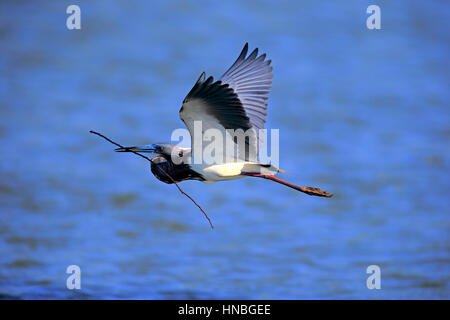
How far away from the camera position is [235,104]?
276 inches

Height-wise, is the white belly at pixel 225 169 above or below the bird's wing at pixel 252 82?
below

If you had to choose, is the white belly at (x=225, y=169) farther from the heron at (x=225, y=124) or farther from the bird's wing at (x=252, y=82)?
the bird's wing at (x=252, y=82)

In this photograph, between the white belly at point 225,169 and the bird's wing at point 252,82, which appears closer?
the white belly at point 225,169

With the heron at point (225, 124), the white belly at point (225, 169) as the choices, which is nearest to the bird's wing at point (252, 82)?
the heron at point (225, 124)

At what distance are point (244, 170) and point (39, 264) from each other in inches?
242

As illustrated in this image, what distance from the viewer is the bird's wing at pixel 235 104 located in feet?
22.7

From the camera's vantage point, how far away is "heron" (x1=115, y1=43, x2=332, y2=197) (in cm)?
696

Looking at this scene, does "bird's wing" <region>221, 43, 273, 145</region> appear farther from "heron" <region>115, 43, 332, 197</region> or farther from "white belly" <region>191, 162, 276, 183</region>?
"white belly" <region>191, 162, 276, 183</region>

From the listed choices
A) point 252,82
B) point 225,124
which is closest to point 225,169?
point 225,124

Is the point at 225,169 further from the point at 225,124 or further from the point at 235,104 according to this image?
the point at 235,104

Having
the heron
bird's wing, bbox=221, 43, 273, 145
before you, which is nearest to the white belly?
the heron

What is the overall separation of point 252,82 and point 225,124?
1.02m

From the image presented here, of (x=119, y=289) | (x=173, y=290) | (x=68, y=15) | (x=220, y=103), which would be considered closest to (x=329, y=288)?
(x=173, y=290)
